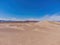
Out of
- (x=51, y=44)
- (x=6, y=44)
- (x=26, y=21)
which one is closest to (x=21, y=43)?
(x=6, y=44)

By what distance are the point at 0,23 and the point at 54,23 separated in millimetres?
1376

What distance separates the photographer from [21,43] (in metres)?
1.23

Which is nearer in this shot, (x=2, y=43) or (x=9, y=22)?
(x=2, y=43)

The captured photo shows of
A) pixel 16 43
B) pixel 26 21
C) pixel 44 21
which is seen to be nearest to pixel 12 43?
pixel 16 43

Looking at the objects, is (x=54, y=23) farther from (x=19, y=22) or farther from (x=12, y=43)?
(x=12, y=43)

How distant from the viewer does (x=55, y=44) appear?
48.0 inches

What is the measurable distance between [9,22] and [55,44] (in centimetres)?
165

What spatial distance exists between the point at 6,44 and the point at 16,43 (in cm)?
12

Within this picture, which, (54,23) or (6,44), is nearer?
(6,44)

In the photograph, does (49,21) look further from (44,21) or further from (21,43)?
(21,43)

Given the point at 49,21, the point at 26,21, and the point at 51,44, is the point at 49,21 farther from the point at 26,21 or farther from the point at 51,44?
the point at 51,44

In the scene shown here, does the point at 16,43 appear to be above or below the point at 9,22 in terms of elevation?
below

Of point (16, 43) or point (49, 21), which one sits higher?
point (49, 21)

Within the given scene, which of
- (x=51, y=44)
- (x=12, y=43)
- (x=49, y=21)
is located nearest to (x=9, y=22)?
(x=49, y=21)
